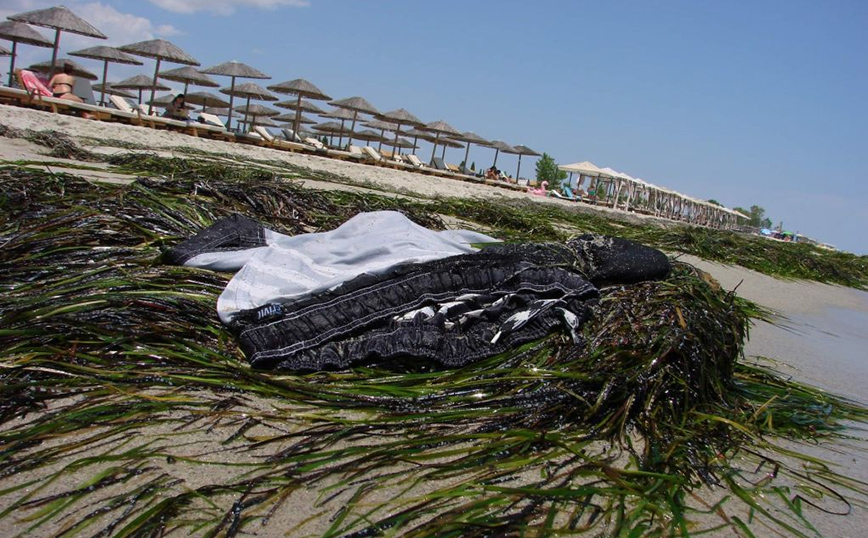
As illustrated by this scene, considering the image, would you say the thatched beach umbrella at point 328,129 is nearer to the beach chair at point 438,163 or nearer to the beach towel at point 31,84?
the beach chair at point 438,163

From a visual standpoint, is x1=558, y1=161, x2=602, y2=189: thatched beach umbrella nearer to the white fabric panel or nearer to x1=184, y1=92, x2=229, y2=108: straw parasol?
x1=184, y1=92, x2=229, y2=108: straw parasol

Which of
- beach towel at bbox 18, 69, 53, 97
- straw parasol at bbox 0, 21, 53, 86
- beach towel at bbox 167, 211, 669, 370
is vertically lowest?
beach towel at bbox 167, 211, 669, 370

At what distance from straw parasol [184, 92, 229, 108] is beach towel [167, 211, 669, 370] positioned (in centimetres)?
2816

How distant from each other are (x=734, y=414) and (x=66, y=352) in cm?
241

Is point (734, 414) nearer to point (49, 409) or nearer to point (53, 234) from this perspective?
point (49, 409)

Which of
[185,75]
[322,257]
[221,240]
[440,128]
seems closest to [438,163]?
[440,128]

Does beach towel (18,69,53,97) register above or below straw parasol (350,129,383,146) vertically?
below

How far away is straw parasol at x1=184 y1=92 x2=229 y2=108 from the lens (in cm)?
2920

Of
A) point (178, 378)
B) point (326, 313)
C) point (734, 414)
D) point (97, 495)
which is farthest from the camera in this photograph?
point (326, 313)

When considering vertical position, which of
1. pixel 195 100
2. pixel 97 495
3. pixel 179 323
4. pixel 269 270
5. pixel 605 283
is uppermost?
pixel 195 100

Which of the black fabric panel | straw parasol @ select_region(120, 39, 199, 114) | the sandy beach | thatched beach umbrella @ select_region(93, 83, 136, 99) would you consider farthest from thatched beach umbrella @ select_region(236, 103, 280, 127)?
the black fabric panel

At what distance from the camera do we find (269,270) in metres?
3.01

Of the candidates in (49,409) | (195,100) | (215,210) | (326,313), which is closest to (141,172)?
(215,210)

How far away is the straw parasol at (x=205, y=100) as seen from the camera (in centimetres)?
2920
